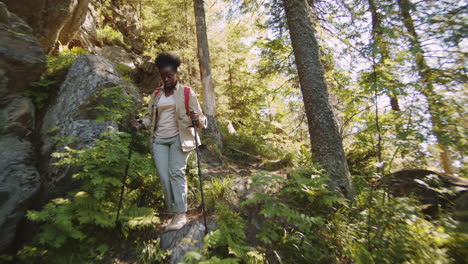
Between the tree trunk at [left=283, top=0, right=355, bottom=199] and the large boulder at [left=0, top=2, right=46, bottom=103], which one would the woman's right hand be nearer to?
A: the large boulder at [left=0, top=2, right=46, bottom=103]

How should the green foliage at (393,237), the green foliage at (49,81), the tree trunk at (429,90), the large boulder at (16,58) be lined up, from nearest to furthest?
the green foliage at (393,237), the tree trunk at (429,90), the large boulder at (16,58), the green foliage at (49,81)

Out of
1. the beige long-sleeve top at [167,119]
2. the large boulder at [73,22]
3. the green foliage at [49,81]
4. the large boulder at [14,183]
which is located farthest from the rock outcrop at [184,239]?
the large boulder at [73,22]

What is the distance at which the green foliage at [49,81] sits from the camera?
188 inches

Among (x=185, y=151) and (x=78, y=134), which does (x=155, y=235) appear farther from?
(x=78, y=134)

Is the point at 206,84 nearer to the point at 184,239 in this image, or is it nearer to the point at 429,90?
the point at 184,239

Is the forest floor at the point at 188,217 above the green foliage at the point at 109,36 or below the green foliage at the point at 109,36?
below

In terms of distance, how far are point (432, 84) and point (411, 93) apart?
1.06ft

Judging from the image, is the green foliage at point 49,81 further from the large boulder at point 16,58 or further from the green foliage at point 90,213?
the green foliage at point 90,213

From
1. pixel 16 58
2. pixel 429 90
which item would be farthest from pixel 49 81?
pixel 429 90

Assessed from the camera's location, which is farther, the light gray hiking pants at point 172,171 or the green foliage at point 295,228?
the light gray hiking pants at point 172,171

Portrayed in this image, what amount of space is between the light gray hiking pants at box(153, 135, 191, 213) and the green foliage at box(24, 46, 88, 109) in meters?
3.29

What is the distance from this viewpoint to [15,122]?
13.3 ft

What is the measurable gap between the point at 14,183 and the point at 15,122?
1.38 meters

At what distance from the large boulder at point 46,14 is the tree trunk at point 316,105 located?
612 centimetres
